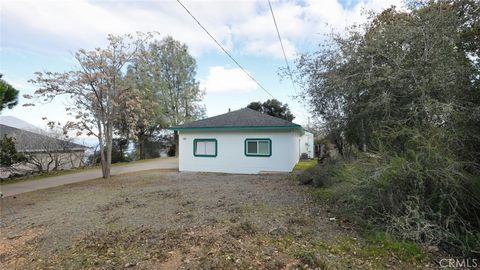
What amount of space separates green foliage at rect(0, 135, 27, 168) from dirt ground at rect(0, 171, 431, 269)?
23.8 ft

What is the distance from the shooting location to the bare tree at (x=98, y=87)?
11.6m

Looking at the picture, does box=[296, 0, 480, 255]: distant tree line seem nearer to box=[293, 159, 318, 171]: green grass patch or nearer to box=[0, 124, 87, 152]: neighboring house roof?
box=[293, 159, 318, 171]: green grass patch

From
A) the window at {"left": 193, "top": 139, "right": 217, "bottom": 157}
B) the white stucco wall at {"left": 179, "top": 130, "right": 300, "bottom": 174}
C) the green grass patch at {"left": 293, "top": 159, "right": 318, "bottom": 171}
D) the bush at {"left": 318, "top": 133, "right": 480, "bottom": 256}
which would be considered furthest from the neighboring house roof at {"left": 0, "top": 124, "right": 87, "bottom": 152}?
the bush at {"left": 318, "top": 133, "right": 480, "bottom": 256}

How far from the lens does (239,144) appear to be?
1434 cm

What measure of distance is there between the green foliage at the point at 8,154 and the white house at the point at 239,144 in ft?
25.3

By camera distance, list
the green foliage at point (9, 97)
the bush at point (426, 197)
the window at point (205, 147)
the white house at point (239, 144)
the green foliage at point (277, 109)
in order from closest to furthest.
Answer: the bush at point (426, 197) → the green foliage at point (9, 97) → the white house at point (239, 144) → the window at point (205, 147) → the green foliage at point (277, 109)

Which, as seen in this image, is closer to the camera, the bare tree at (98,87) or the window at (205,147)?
the bare tree at (98,87)

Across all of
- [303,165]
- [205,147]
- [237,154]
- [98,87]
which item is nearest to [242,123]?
[237,154]

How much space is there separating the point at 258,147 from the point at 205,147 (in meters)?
2.81

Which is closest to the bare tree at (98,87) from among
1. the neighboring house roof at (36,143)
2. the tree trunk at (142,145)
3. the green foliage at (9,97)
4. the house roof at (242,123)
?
the green foliage at (9,97)

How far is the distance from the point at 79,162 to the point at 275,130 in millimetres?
13607

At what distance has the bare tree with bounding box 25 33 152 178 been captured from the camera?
11641 mm

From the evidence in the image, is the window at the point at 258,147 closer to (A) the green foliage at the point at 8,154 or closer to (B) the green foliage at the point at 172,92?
(A) the green foliage at the point at 8,154

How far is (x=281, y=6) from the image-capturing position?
9.33 meters
